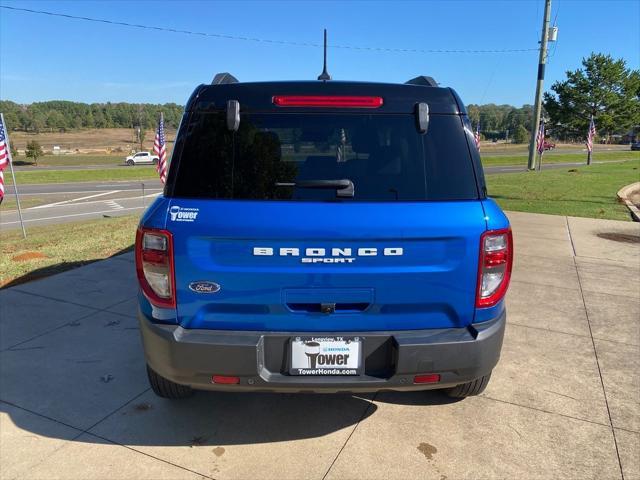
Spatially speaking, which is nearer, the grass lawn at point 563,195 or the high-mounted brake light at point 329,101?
the high-mounted brake light at point 329,101

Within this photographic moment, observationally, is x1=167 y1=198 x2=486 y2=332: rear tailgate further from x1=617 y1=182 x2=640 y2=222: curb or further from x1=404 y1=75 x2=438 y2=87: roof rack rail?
x1=617 y1=182 x2=640 y2=222: curb

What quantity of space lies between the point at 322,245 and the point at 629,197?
1673 centimetres

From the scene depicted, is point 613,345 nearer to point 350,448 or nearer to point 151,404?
point 350,448

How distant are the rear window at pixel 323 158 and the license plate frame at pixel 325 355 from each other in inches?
27.0

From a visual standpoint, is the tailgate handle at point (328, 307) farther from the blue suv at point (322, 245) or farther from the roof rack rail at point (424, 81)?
the roof rack rail at point (424, 81)

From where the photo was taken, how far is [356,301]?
218 centimetres

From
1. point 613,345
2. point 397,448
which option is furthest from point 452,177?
point 613,345

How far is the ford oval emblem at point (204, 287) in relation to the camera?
2.15 meters

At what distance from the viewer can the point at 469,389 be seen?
2.86 meters

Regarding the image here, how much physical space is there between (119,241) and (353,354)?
23.4ft

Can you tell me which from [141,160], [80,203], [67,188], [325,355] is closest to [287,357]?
[325,355]

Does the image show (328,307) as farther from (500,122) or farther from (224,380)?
(500,122)

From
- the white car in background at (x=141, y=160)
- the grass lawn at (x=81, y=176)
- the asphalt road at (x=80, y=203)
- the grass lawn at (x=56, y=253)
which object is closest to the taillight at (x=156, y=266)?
the grass lawn at (x=56, y=253)

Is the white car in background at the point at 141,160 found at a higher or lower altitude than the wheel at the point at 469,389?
lower
